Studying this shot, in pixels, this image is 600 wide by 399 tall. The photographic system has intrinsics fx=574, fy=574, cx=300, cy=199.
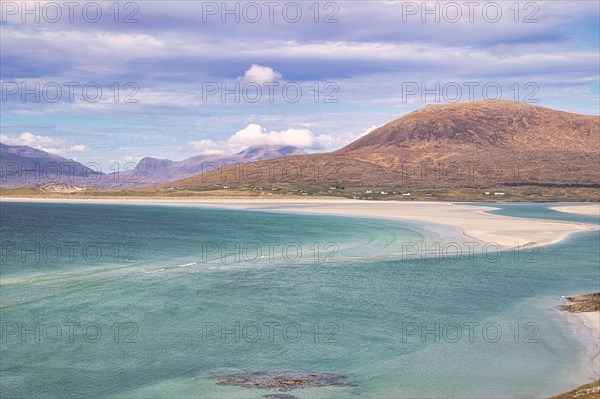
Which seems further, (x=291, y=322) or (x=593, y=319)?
(x=593, y=319)

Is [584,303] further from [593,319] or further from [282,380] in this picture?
[282,380]

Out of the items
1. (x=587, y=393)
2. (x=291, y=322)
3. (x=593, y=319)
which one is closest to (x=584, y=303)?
(x=593, y=319)

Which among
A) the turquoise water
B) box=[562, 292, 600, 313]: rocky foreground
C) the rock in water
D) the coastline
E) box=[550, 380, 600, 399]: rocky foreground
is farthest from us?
box=[562, 292, 600, 313]: rocky foreground

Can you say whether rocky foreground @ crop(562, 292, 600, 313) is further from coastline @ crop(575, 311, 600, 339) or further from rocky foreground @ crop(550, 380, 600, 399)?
rocky foreground @ crop(550, 380, 600, 399)

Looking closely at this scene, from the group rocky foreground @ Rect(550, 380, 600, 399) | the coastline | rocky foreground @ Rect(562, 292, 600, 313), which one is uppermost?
rocky foreground @ Rect(550, 380, 600, 399)

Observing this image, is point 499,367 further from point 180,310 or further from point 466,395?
point 180,310

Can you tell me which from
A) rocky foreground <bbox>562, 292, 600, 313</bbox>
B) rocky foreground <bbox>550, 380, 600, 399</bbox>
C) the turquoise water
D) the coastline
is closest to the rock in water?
the turquoise water

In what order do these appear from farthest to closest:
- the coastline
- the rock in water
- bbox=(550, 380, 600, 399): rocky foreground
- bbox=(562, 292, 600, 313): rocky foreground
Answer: bbox=(562, 292, 600, 313): rocky foreground → the coastline → the rock in water → bbox=(550, 380, 600, 399): rocky foreground

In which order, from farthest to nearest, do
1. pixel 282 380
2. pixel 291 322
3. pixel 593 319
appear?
1. pixel 593 319
2. pixel 291 322
3. pixel 282 380
